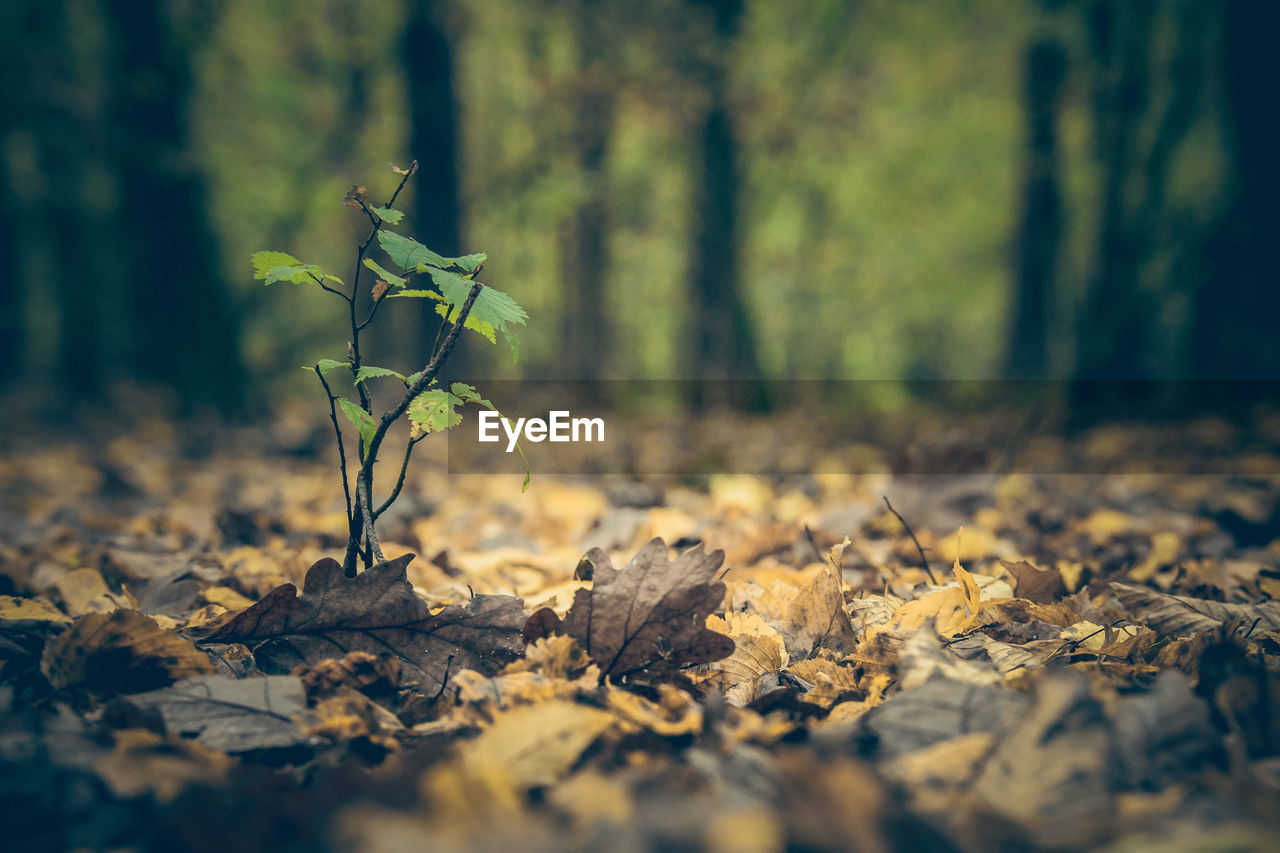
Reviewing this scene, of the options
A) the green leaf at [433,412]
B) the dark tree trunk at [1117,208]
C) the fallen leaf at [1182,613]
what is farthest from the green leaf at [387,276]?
the dark tree trunk at [1117,208]

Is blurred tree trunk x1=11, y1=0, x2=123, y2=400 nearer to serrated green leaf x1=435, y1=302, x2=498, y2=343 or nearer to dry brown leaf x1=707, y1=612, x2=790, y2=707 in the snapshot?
serrated green leaf x1=435, y1=302, x2=498, y2=343

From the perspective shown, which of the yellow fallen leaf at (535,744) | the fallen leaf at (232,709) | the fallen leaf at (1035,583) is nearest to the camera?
the yellow fallen leaf at (535,744)

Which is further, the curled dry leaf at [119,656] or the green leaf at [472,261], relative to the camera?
the green leaf at [472,261]

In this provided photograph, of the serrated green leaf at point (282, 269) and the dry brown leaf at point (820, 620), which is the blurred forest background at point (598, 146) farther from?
the dry brown leaf at point (820, 620)

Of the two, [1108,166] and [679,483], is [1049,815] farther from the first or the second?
[1108,166]

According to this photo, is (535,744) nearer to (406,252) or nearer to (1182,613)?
(406,252)

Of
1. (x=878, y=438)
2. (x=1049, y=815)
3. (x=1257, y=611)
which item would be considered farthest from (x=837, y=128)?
(x=1049, y=815)
